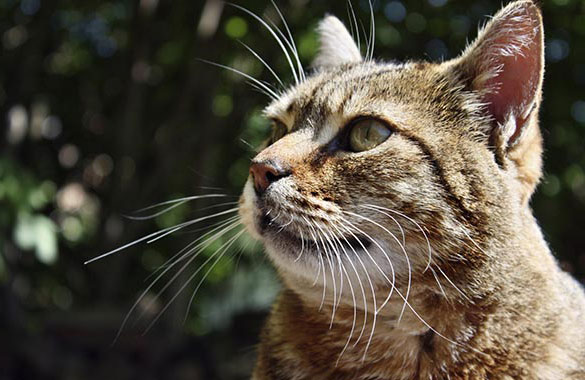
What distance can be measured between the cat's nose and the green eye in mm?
219

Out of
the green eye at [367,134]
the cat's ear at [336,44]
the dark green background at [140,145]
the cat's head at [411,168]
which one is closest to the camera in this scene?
the cat's head at [411,168]

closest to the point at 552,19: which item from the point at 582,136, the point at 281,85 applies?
the point at 582,136

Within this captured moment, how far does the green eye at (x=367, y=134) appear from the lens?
1.73 meters

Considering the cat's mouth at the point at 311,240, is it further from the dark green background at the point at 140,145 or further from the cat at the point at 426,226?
the dark green background at the point at 140,145

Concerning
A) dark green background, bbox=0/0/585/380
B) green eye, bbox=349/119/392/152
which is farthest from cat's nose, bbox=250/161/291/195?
dark green background, bbox=0/0/585/380

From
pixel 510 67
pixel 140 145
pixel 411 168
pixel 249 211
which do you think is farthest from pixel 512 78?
pixel 140 145

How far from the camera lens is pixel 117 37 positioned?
16.0ft

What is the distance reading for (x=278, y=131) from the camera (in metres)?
2.11

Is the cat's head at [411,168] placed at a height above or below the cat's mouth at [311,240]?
above

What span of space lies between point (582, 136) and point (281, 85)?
2.42 meters

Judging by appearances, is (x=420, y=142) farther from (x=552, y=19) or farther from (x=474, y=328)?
(x=552, y=19)

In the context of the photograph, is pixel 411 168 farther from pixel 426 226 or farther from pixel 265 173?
pixel 265 173

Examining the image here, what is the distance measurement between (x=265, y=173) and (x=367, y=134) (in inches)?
11.8

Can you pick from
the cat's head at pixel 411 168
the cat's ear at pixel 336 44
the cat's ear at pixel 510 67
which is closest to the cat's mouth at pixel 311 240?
the cat's head at pixel 411 168
